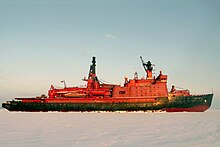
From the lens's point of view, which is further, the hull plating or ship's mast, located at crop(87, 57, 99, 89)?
A: ship's mast, located at crop(87, 57, 99, 89)

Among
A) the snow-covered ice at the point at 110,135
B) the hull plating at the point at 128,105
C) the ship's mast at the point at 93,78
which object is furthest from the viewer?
the ship's mast at the point at 93,78

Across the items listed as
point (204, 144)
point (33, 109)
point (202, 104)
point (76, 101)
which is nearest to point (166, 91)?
point (202, 104)

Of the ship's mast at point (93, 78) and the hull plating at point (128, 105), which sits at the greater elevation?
the ship's mast at point (93, 78)

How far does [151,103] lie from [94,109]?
13.8m

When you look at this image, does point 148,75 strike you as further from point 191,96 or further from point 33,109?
point 33,109

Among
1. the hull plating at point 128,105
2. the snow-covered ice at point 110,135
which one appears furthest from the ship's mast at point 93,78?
the snow-covered ice at point 110,135

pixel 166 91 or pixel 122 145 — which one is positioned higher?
pixel 166 91

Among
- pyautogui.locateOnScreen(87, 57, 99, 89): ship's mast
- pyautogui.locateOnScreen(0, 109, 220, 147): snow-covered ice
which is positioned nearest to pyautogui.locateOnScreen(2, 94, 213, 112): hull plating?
pyautogui.locateOnScreen(87, 57, 99, 89): ship's mast

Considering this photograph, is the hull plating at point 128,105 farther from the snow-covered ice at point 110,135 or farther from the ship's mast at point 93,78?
the snow-covered ice at point 110,135

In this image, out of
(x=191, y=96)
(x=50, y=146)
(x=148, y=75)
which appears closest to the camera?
(x=50, y=146)

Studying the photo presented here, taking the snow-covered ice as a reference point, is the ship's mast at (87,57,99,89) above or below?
above

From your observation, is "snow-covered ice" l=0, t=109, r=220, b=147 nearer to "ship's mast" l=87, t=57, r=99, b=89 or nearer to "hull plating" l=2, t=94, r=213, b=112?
"hull plating" l=2, t=94, r=213, b=112

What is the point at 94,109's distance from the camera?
57.9 metres

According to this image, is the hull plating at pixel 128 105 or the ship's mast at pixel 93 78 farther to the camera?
the ship's mast at pixel 93 78
